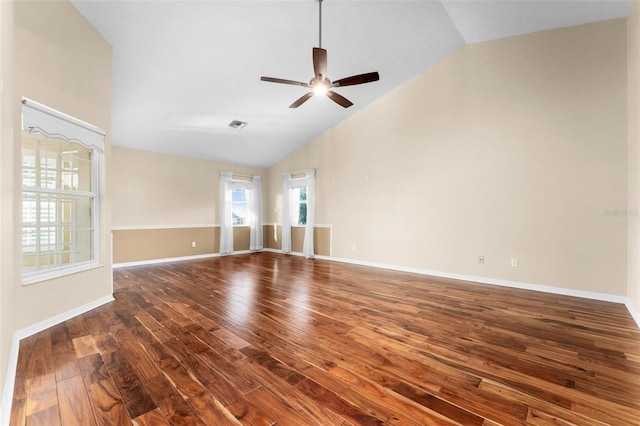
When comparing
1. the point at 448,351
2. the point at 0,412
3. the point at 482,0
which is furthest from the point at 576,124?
the point at 0,412

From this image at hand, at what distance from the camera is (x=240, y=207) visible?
7.66 m

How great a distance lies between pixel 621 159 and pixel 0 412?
5749 mm

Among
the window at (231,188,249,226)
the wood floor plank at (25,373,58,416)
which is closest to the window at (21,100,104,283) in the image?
the wood floor plank at (25,373,58,416)

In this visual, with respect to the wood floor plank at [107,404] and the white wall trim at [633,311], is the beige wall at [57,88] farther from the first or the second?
the white wall trim at [633,311]

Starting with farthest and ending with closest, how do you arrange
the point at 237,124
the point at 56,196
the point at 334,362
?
1. the point at 237,124
2. the point at 56,196
3. the point at 334,362

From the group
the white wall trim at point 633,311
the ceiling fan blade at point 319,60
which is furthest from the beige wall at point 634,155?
the ceiling fan blade at point 319,60

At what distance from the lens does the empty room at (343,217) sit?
5.33 feet

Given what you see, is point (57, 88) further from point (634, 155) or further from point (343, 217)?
point (634, 155)

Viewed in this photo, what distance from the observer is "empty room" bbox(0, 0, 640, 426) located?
5.33 ft

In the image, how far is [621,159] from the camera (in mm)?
3291

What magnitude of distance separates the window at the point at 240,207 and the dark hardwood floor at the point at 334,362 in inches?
164

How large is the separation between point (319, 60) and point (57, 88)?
2571 millimetres

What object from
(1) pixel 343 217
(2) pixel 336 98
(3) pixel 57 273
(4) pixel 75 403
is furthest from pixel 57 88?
(1) pixel 343 217

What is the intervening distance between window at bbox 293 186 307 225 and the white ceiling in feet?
7.95
